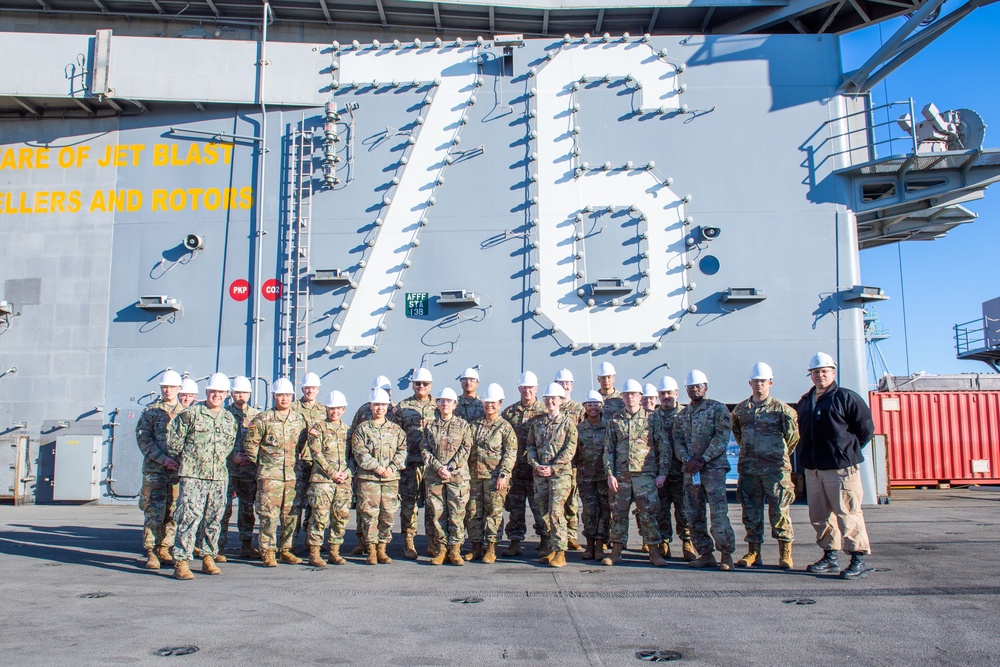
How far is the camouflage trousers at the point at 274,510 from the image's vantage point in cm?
682

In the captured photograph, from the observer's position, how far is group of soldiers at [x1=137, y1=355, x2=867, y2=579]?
6.59 meters

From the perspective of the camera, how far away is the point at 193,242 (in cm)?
1116

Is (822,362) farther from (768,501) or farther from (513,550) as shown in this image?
(513,550)

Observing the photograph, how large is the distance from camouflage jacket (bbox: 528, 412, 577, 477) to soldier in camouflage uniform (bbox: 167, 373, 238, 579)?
9.72 ft

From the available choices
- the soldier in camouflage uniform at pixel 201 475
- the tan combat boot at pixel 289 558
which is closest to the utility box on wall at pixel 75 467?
the soldier in camouflage uniform at pixel 201 475

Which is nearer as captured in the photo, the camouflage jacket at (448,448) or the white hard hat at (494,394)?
the camouflage jacket at (448,448)

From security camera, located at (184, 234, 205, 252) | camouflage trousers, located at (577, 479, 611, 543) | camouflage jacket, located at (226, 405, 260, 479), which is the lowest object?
camouflage trousers, located at (577, 479, 611, 543)

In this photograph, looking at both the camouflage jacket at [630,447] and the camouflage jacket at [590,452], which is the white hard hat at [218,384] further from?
the camouflage jacket at [630,447]

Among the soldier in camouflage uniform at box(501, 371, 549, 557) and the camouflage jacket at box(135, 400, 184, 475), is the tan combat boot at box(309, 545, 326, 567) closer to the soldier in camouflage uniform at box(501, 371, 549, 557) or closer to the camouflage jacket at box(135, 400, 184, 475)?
the camouflage jacket at box(135, 400, 184, 475)

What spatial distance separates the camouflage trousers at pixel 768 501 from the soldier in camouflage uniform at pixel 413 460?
9.81 ft

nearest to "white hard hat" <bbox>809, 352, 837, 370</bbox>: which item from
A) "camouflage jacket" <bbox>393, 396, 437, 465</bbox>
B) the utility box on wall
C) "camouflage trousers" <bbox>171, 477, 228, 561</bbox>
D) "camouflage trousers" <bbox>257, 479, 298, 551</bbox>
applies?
"camouflage jacket" <bbox>393, 396, 437, 465</bbox>

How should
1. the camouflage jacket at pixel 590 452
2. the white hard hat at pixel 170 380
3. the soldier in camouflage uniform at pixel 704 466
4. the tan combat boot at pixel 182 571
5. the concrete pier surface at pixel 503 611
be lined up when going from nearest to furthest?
1. the concrete pier surface at pixel 503 611
2. the tan combat boot at pixel 182 571
3. the soldier in camouflage uniform at pixel 704 466
4. the white hard hat at pixel 170 380
5. the camouflage jacket at pixel 590 452

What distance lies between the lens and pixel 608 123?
36.8 ft

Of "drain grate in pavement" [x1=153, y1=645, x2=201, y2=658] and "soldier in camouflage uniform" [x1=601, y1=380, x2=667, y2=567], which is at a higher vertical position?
"soldier in camouflage uniform" [x1=601, y1=380, x2=667, y2=567]
